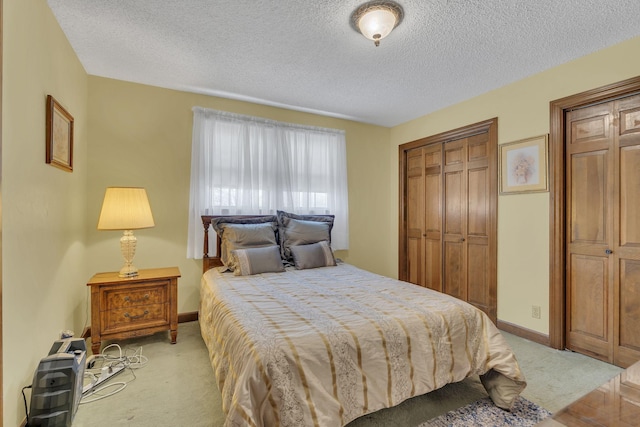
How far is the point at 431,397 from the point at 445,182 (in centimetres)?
261

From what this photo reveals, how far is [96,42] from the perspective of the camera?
2359 millimetres

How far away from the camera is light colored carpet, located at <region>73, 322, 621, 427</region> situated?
1.74 metres

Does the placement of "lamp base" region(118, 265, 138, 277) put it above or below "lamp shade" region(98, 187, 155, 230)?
below

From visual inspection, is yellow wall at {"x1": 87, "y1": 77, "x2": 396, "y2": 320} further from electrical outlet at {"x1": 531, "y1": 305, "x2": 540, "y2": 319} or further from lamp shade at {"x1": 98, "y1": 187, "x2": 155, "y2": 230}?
electrical outlet at {"x1": 531, "y1": 305, "x2": 540, "y2": 319}

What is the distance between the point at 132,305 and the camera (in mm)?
2543

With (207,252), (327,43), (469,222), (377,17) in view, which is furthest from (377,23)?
(207,252)

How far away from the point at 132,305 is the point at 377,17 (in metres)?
2.85

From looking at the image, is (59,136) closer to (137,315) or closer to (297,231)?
(137,315)

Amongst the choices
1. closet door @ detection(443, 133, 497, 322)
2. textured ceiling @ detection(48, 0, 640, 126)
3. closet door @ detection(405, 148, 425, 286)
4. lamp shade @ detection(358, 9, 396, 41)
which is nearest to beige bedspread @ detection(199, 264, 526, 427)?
closet door @ detection(443, 133, 497, 322)

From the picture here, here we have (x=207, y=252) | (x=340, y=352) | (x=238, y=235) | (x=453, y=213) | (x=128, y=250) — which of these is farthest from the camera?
(x=453, y=213)

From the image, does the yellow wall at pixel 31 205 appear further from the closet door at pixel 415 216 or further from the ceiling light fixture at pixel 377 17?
the closet door at pixel 415 216

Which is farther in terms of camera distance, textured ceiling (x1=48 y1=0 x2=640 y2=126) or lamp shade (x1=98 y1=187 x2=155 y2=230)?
lamp shade (x1=98 y1=187 x2=155 y2=230)

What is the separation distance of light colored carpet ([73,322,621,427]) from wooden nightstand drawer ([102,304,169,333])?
0.80ft

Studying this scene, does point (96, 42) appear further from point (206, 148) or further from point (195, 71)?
point (206, 148)
